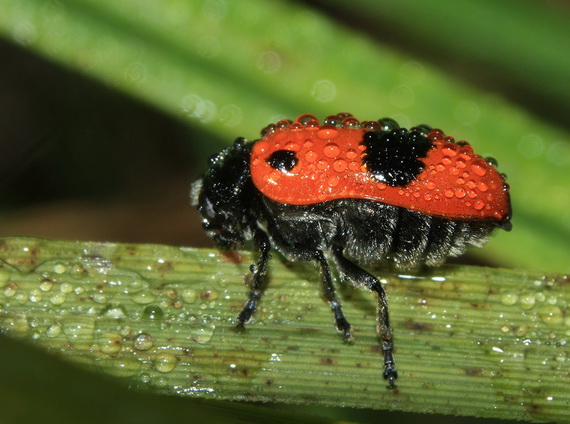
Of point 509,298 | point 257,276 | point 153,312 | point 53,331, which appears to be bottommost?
point 53,331

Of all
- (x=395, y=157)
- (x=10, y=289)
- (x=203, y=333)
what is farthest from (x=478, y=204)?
(x=10, y=289)

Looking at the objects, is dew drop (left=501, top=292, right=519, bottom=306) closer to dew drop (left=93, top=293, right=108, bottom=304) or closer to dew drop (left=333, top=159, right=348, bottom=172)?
dew drop (left=333, top=159, right=348, bottom=172)

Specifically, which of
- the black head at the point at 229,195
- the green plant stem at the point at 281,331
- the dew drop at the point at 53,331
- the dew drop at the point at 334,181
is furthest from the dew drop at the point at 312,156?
the dew drop at the point at 53,331

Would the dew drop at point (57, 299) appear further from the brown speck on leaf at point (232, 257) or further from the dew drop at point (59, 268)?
the brown speck on leaf at point (232, 257)

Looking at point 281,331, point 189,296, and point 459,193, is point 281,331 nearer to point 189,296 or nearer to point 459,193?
point 189,296

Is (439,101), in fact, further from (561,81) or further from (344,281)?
(344,281)

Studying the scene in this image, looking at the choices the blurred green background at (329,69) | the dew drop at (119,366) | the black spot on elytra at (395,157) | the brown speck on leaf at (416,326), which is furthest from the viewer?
the blurred green background at (329,69)
